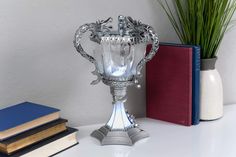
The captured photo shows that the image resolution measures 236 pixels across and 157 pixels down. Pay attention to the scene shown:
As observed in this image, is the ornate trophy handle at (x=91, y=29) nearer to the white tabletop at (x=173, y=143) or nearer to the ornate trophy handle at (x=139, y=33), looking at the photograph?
the ornate trophy handle at (x=139, y=33)

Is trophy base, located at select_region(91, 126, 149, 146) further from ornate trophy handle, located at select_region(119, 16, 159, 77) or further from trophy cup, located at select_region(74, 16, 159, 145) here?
ornate trophy handle, located at select_region(119, 16, 159, 77)

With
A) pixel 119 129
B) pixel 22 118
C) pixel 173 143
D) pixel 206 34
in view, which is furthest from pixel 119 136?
pixel 206 34

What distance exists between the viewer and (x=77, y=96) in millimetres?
1000

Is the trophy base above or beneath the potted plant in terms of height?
beneath

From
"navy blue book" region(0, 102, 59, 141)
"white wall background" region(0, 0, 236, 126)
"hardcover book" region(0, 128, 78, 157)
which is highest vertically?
"white wall background" region(0, 0, 236, 126)

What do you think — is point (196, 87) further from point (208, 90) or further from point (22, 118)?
point (22, 118)

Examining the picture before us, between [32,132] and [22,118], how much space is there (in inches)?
1.5

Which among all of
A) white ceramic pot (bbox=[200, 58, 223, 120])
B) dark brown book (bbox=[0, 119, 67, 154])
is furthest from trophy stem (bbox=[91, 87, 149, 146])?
white ceramic pot (bbox=[200, 58, 223, 120])

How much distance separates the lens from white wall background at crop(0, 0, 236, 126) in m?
0.90

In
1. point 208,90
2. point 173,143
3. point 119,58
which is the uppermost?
point 119,58

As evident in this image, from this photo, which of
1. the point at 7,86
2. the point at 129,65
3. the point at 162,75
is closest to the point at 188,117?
the point at 162,75

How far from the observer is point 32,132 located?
768 mm

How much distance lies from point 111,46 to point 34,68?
23 centimetres

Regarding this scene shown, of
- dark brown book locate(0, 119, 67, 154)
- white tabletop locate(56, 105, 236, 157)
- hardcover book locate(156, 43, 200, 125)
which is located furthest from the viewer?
hardcover book locate(156, 43, 200, 125)
